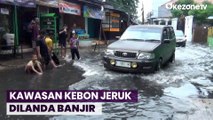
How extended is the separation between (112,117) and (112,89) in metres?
2.34

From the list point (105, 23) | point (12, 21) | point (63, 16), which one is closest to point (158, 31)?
point (12, 21)

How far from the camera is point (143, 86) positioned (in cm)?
907

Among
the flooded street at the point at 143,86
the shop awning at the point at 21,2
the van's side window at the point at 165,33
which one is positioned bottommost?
the flooded street at the point at 143,86

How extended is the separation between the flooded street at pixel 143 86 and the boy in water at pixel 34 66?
0.84 feet

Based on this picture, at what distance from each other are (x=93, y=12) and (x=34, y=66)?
1359 cm

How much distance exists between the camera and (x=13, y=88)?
8.58m

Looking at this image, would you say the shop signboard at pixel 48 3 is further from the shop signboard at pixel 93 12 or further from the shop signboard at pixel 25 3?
the shop signboard at pixel 93 12

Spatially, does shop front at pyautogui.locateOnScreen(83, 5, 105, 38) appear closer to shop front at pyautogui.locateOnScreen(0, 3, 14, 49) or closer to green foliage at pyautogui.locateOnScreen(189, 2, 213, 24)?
shop front at pyautogui.locateOnScreen(0, 3, 14, 49)

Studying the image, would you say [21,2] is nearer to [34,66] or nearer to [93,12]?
[34,66]

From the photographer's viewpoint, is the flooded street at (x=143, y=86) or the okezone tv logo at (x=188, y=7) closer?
the flooded street at (x=143, y=86)

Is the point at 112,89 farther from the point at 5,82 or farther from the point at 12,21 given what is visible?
the point at 12,21

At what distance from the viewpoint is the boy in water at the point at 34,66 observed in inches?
417

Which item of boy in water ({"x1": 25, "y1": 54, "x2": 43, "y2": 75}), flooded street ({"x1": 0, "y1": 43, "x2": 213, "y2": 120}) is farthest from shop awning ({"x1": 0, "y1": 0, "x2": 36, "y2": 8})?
boy in water ({"x1": 25, "y1": 54, "x2": 43, "y2": 75})

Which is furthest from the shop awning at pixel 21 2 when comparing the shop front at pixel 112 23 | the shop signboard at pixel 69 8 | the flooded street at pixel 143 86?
the shop front at pixel 112 23
